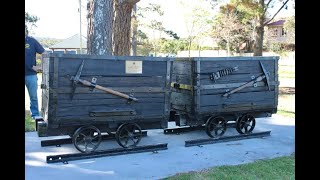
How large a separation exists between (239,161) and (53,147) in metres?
2.82

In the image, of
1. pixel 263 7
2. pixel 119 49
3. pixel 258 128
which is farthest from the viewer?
pixel 263 7

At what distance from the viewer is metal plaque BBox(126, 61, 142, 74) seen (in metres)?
5.40

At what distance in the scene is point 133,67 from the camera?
5.43 metres

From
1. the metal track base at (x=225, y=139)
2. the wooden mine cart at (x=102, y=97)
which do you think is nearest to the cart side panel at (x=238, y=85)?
the metal track base at (x=225, y=139)

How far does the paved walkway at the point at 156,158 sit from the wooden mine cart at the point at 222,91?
44 cm

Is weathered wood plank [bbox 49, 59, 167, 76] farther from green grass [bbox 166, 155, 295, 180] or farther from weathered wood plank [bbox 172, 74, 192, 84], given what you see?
green grass [bbox 166, 155, 295, 180]

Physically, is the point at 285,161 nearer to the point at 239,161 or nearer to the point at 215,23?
the point at 239,161

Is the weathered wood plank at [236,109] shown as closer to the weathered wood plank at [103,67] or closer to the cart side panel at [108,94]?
the cart side panel at [108,94]

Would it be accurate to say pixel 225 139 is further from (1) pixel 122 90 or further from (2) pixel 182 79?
(1) pixel 122 90

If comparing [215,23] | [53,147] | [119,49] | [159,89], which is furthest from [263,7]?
[215,23]

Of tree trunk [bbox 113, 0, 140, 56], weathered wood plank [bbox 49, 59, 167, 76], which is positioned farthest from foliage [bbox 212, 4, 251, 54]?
weathered wood plank [bbox 49, 59, 167, 76]

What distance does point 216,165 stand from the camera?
4977mm

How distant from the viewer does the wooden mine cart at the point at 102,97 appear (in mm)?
5000
